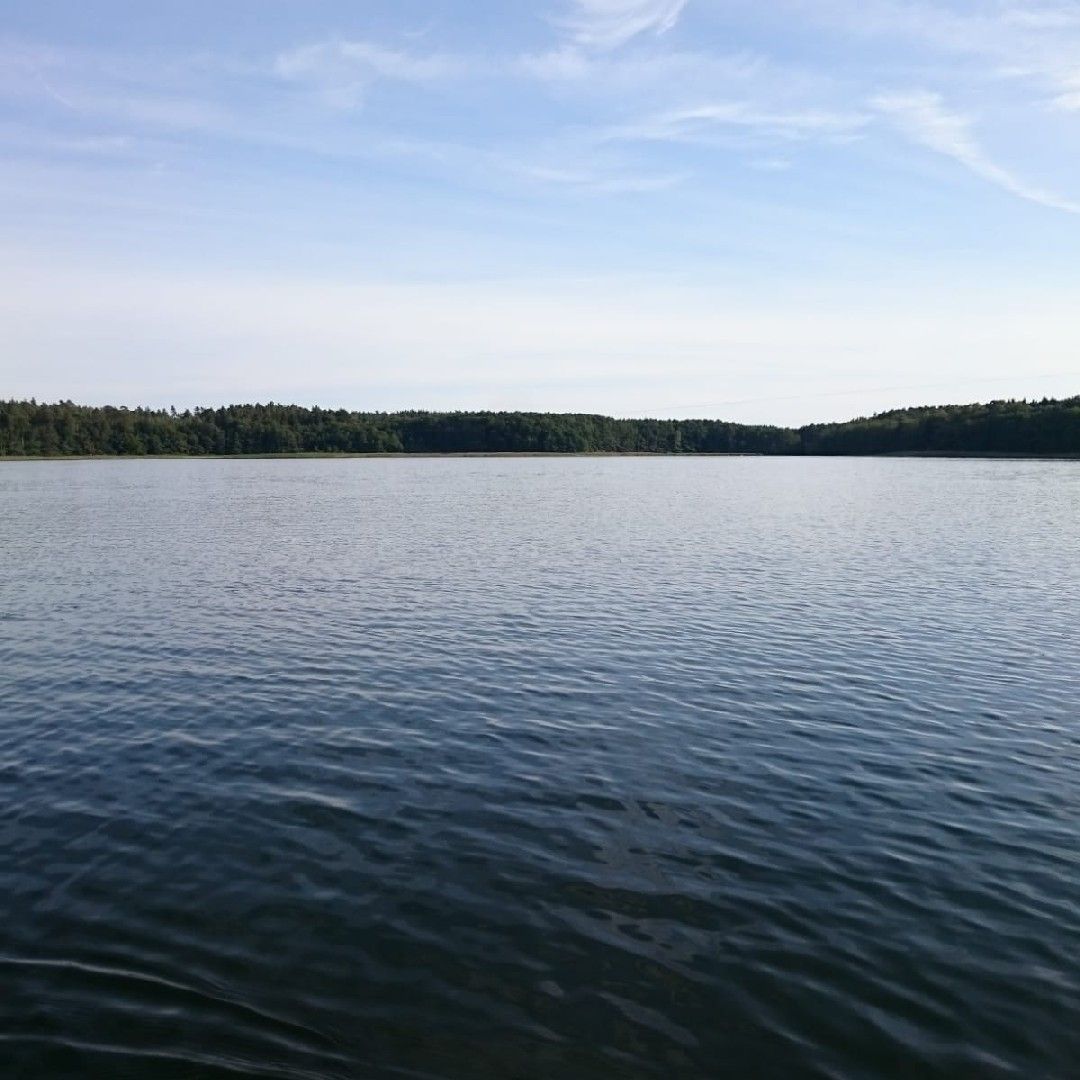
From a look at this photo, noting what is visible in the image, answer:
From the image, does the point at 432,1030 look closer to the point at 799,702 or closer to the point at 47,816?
the point at 47,816

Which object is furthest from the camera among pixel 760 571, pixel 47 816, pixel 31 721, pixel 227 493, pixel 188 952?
pixel 227 493

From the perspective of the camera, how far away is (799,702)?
22891mm

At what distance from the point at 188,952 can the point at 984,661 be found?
23.8m

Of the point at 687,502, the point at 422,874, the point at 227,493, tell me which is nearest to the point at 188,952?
the point at 422,874

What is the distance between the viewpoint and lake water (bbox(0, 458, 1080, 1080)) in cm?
1047

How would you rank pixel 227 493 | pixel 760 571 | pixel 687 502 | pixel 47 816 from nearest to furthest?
pixel 47 816
pixel 760 571
pixel 687 502
pixel 227 493

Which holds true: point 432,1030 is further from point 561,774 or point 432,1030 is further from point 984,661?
point 984,661

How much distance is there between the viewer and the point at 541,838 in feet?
50.0

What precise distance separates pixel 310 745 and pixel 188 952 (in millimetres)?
8112

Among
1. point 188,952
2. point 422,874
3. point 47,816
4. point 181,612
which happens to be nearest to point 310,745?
point 47,816

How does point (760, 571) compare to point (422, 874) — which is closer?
point (422, 874)

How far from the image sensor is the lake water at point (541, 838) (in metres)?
10.5

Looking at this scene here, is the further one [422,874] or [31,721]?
[31,721]

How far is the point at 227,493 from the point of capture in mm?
110688
